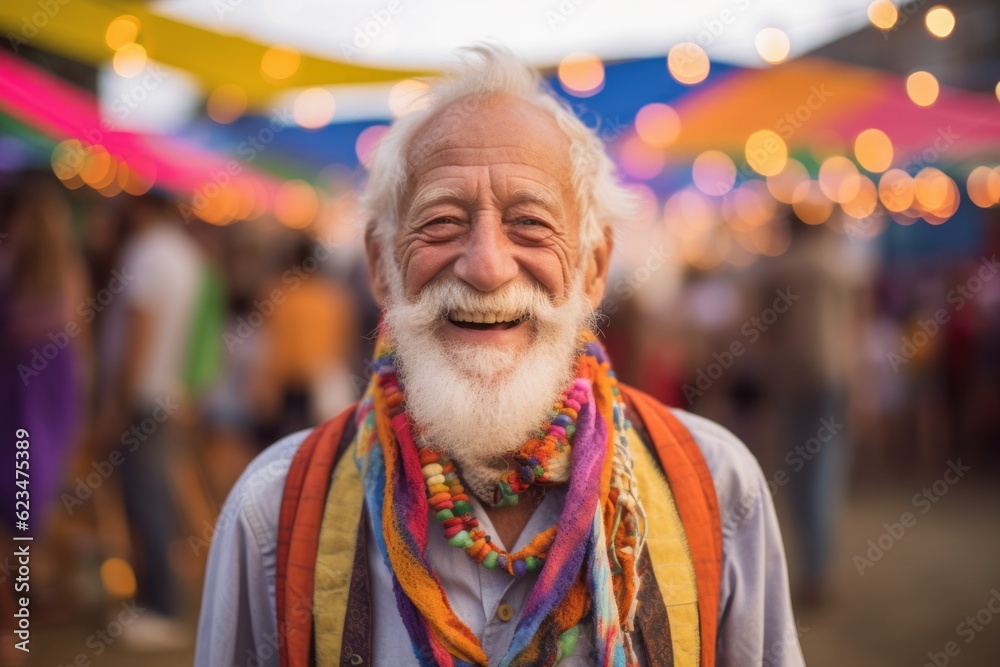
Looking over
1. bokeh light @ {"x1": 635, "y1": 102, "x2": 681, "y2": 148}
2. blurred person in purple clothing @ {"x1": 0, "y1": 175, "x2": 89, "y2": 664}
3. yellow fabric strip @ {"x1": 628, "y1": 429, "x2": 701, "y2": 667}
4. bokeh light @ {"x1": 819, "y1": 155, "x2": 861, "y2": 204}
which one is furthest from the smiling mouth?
bokeh light @ {"x1": 819, "y1": 155, "x2": 861, "y2": 204}

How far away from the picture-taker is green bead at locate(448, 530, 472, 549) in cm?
154

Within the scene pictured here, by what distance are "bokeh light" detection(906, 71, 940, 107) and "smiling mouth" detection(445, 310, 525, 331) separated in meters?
4.95

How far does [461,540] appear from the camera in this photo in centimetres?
154

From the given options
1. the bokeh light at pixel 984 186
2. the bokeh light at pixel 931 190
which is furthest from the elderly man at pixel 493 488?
the bokeh light at pixel 931 190

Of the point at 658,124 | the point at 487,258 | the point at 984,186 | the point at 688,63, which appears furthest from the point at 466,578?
the point at 984,186

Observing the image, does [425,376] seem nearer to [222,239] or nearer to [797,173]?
[222,239]

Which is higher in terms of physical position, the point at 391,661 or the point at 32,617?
the point at 391,661

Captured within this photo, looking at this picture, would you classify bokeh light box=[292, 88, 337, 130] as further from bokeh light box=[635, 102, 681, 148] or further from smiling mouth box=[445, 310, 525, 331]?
smiling mouth box=[445, 310, 525, 331]

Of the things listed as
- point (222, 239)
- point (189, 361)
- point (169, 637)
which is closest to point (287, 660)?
point (169, 637)

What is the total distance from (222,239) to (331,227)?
193 inches

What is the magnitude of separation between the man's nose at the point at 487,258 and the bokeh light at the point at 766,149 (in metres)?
4.99

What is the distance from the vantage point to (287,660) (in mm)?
1564

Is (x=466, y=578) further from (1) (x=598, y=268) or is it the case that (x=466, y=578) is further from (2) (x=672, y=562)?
(1) (x=598, y=268)

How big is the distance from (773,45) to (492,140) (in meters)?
3.96
